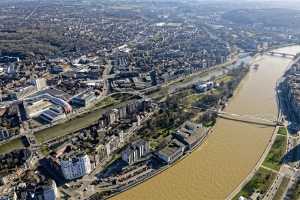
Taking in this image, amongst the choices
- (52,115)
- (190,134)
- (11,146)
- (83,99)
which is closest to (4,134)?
(11,146)

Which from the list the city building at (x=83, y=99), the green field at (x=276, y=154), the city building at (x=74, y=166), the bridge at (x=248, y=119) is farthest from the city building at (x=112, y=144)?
the green field at (x=276, y=154)

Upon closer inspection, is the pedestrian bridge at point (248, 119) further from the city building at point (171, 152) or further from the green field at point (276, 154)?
the city building at point (171, 152)

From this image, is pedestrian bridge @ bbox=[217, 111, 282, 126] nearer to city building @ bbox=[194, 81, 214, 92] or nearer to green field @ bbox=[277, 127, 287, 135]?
green field @ bbox=[277, 127, 287, 135]

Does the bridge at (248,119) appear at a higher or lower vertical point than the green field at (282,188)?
higher

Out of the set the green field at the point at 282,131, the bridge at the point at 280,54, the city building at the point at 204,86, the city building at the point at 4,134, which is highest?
the bridge at the point at 280,54

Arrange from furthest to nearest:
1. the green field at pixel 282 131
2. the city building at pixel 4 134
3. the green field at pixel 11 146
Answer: the city building at pixel 4 134 < the green field at pixel 282 131 < the green field at pixel 11 146

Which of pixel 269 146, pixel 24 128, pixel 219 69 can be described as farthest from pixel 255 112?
pixel 24 128
